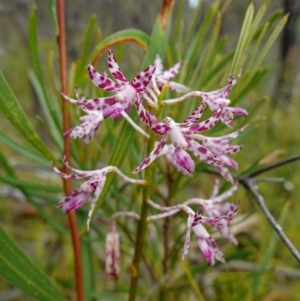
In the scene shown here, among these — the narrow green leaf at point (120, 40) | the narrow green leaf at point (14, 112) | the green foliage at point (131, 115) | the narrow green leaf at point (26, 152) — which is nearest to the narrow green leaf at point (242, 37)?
the green foliage at point (131, 115)

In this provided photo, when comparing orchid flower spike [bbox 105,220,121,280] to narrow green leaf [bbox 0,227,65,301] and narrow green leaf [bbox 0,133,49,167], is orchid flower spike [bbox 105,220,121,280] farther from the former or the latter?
narrow green leaf [bbox 0,133,49,167]

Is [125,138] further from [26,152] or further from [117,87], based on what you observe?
[26,152]

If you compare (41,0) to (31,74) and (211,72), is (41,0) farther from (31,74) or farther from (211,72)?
(211,72)

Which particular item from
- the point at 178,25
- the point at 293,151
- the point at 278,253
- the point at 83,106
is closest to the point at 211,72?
the point at 178,25

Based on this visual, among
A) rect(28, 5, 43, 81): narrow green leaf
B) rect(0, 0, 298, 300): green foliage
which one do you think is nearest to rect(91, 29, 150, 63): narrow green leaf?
rect(0, 0, 298, 300): green foliage

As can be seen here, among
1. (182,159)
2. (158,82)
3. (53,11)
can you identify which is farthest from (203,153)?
(53,11)
